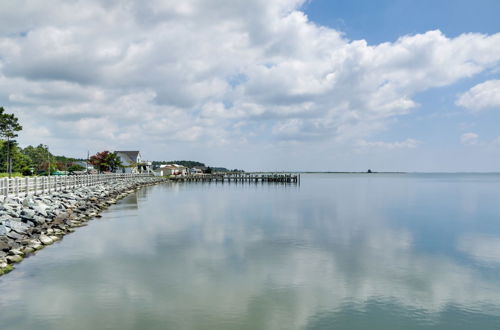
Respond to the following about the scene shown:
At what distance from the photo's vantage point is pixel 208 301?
12273 mm

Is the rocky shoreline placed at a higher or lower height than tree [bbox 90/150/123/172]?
lower

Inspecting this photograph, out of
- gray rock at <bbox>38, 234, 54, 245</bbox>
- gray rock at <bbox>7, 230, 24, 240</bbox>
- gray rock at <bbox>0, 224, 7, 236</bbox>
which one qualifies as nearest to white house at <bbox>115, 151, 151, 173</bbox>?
gray rock at <bbox>38, 234, 54, 245</bbox>

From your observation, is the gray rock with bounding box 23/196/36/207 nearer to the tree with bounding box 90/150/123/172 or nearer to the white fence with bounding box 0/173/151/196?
the white fence with bounding box 0/173/151/196

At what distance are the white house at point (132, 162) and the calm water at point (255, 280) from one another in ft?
261

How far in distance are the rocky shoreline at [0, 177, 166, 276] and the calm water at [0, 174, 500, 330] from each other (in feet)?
2.74

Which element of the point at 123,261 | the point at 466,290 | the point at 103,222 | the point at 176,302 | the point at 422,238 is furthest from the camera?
the point at 103,222

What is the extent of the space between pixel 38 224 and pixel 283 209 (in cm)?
2442

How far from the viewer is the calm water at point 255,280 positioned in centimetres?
1103

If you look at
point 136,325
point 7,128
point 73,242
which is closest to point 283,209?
point 73,242

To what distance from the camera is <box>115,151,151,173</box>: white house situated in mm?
103312

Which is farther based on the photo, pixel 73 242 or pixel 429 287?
pixel 73 242

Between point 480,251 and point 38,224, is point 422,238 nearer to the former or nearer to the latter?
point 480,251

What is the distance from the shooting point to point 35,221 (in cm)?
2250

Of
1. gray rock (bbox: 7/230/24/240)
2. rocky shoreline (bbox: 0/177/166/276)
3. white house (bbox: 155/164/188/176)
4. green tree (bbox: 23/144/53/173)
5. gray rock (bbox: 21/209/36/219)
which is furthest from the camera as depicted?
white house (bbox: 155/164/188/176)
